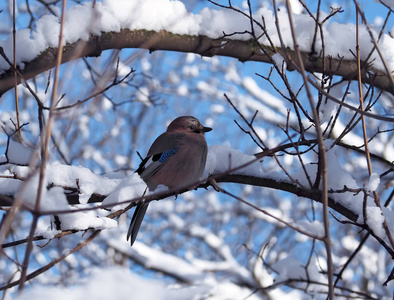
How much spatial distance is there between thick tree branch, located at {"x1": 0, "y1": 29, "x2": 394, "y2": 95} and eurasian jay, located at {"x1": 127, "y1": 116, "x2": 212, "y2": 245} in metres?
0.66

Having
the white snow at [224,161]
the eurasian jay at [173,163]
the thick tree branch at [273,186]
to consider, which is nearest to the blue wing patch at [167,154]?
the eurasian jay at [173,163]

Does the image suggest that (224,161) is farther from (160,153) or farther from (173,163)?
(160,153)

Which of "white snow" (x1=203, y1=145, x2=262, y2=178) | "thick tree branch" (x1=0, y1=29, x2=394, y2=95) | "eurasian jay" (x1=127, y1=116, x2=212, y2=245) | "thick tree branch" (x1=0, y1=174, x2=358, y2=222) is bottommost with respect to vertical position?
"thick tree branch" (x1=0, y1=174, x2=358, y2=222)

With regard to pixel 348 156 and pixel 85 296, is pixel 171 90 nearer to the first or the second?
pixel 348 156

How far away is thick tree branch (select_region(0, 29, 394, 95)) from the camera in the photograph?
9.47 feet

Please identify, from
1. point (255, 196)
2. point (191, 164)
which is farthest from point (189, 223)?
point (191, 164)

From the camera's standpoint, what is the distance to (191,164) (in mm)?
3410

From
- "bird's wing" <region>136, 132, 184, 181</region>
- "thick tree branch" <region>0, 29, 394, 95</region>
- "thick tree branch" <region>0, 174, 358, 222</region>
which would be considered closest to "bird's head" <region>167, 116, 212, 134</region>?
"bird's wing" <region>136, 132, 184, 181</region>

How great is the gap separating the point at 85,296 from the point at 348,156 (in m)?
10.5

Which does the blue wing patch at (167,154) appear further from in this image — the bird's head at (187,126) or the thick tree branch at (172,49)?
the thick tree branch at (172,49)

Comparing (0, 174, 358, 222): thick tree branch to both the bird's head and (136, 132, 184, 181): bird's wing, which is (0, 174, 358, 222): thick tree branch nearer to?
(136, 132, 184, 181): bird's wing

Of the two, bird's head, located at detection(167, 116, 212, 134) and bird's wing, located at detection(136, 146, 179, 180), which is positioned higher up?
bird's head, located at detection(167, 116, 212, 134)

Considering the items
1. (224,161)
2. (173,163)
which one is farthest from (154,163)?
(224,161)

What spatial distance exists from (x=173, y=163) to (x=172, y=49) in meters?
0.79
